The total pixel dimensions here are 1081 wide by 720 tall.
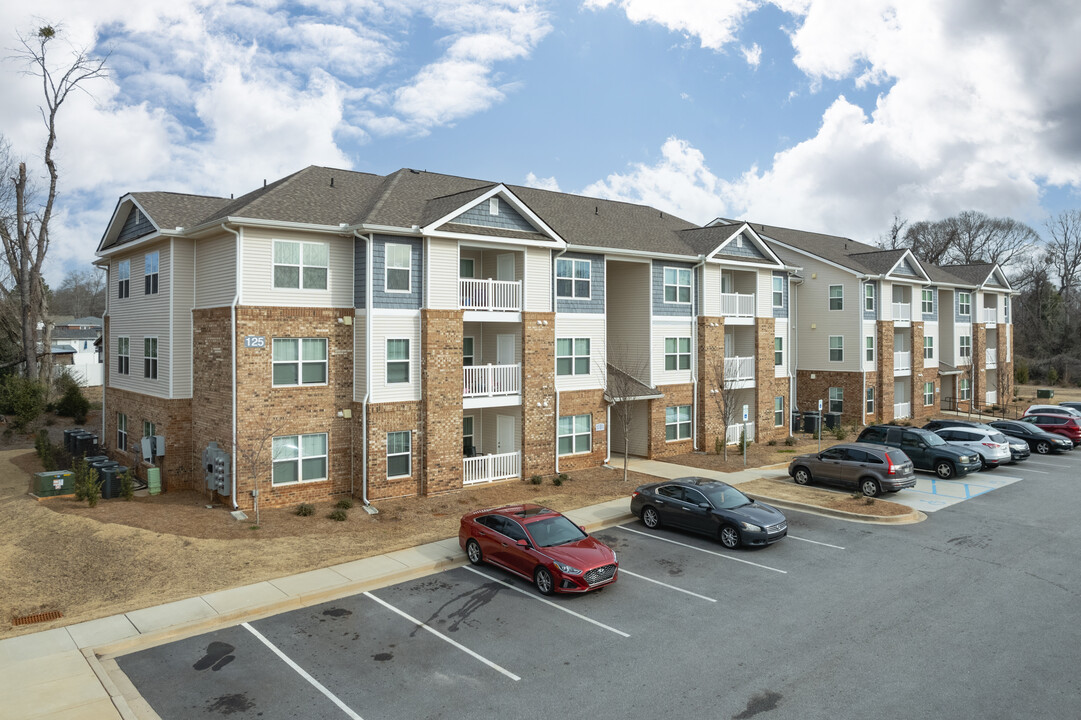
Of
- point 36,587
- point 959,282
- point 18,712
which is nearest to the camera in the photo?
point 18,712

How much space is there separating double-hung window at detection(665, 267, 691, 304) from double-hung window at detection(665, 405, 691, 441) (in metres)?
4.54

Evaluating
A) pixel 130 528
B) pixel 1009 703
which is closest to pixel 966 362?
pixel 1009 703

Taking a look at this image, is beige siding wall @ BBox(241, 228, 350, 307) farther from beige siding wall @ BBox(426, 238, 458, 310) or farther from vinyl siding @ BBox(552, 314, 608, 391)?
vinyl siding @ BBox(552, 314, 608, 391)

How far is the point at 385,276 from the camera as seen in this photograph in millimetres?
20984

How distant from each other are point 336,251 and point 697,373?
16275 millimetres

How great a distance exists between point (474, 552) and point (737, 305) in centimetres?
2039

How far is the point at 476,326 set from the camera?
25438mm

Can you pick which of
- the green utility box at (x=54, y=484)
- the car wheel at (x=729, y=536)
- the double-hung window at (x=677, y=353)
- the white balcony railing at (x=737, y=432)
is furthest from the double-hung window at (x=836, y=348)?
the green utility box at (x=54, y=484)

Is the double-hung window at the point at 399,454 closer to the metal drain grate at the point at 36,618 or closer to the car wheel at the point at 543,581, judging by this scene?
the car wheel at the point at 543,581

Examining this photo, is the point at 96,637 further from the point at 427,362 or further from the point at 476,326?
the point at 476,326

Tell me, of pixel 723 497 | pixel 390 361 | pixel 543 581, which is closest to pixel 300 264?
pixel 390 361

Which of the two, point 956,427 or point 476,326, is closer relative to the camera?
point 476,326

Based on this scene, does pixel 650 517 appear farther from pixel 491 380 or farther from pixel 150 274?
pixel 150 274

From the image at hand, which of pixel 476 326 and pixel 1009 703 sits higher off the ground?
pixel 476 326
